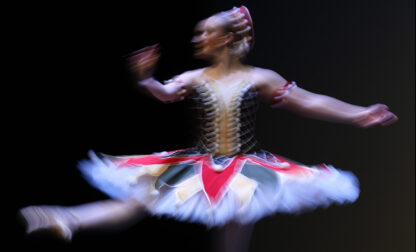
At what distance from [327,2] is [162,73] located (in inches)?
20.2

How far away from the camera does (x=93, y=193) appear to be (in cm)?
146

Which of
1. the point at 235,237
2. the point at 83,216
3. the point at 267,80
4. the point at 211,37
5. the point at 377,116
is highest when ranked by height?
the point at 211,37

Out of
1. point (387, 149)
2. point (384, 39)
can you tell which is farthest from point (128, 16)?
point (387, 149)

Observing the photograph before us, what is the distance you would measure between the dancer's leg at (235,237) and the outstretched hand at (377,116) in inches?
14.7

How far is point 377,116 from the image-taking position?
1.12m

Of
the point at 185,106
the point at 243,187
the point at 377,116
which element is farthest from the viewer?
the point at 185,106

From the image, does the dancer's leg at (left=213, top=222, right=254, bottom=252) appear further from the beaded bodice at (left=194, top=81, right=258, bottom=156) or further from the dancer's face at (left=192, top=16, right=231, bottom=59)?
the dancer's face at (left=192, top=16, right=231, bottom=59)

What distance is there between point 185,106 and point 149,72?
0.62 feet

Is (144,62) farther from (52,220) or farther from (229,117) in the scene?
(52,220)

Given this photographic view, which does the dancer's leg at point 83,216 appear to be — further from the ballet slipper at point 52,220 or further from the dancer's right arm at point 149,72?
the dancer's right arm at point 149,72

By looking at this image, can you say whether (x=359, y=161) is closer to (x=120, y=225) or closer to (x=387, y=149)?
(x=387, y=149)

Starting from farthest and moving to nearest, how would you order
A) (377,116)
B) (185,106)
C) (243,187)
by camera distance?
(185,106) < (377,116) < (243,187)

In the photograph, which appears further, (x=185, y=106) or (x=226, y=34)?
(x=185, y=106)

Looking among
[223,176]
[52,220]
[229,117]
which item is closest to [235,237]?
[223,176]
